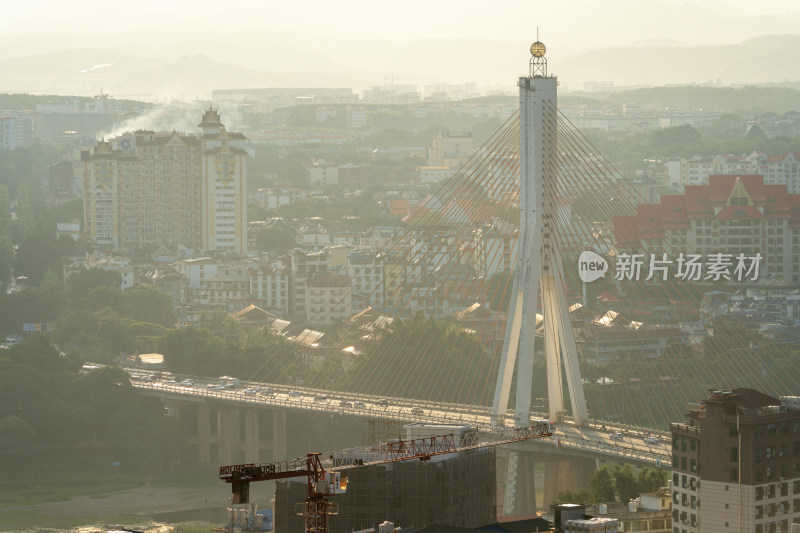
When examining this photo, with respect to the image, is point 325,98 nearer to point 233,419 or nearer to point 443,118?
point 443,118

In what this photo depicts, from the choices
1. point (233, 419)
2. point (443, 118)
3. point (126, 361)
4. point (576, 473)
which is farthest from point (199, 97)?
point (576, 473)

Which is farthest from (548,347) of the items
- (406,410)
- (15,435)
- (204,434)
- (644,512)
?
(15,435)

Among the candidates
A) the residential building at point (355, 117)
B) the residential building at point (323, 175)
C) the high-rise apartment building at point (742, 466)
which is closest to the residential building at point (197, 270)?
the residential building at point (323, 175)

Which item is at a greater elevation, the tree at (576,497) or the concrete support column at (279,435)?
the tree at (576,497)

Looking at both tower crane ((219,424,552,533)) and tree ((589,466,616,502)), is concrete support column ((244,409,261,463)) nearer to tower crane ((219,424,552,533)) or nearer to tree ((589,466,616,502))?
tree ((589,466,616,502))

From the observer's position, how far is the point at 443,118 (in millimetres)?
98562

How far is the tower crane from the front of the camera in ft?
53.5

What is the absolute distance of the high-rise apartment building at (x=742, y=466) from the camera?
69.2ft

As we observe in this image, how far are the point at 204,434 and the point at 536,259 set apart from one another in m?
9.74

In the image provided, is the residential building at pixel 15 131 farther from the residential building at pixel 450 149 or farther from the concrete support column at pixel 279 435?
the concrete support column at pixel 279 435

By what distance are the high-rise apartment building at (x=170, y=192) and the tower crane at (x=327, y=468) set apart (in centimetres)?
3953

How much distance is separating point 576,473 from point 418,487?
8.43 meters

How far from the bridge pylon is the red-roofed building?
23372 millimetres

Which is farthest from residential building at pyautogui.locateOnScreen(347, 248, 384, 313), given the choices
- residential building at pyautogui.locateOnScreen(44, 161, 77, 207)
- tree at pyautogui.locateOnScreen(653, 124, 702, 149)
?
tree at pyautogui.locateOnScreen(653, 124, 702, 149)
